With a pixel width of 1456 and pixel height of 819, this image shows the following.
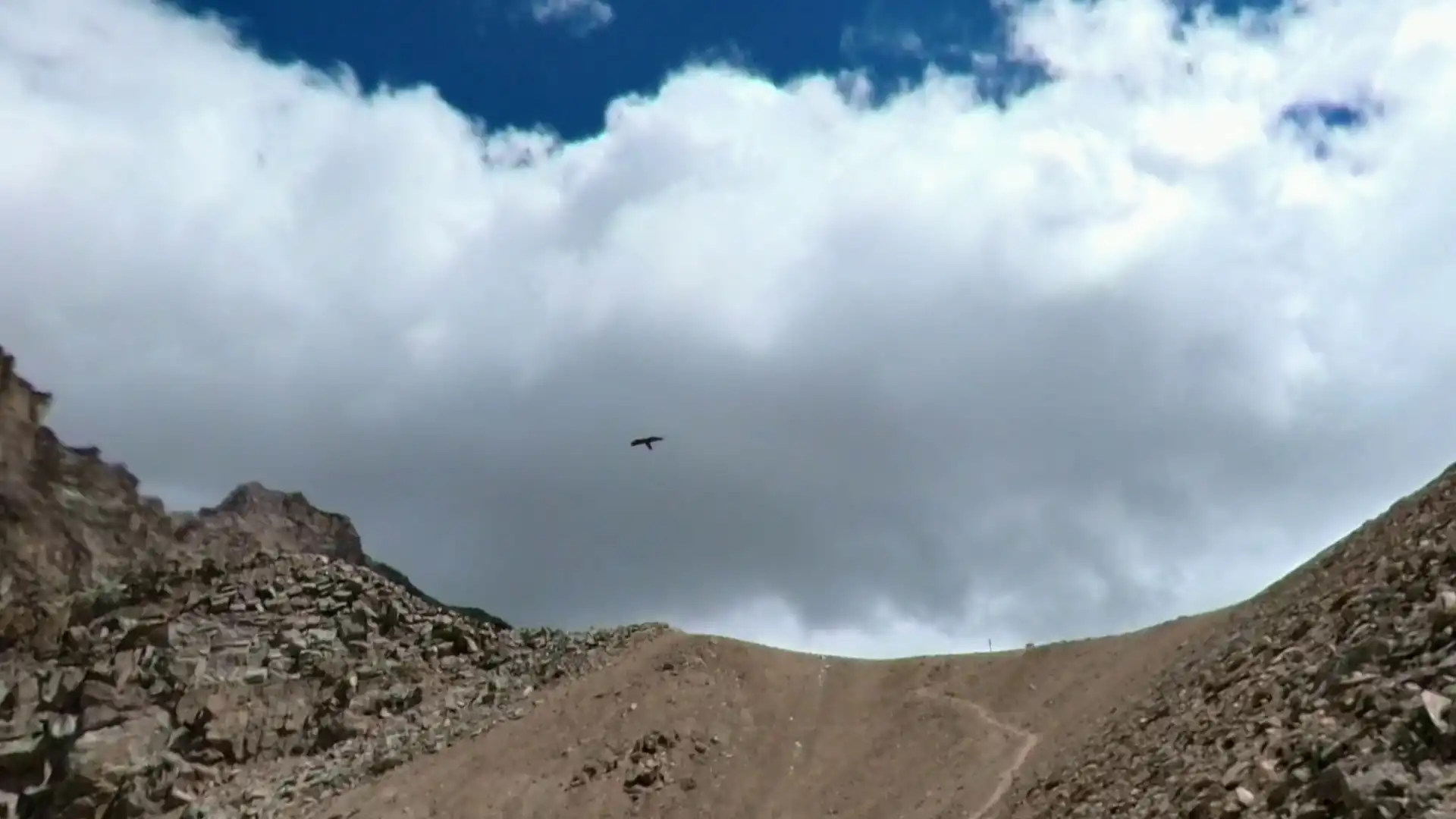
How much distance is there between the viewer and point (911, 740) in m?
27.0

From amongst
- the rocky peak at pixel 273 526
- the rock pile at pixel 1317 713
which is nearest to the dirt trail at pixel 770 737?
the rock pile at pixel 1317 713

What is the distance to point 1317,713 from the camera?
11836 millimetres

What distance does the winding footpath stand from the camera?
2068 cm

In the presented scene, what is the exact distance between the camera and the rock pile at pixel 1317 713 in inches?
392

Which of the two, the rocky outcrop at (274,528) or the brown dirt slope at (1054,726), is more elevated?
the rocky outcrop at (274,528)

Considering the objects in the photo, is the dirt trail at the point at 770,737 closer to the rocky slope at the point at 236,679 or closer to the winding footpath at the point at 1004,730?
the winding footpath at the point at 1004,730

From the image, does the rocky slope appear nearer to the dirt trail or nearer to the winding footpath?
the dirt trail

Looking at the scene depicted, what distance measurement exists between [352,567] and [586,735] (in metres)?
15.5

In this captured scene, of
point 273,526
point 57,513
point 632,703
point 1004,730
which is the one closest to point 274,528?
→ point 273,526

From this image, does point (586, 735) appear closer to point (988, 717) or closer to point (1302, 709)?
point (988, 717)

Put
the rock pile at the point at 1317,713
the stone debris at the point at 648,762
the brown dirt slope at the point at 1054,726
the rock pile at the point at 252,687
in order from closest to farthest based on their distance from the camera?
the rock pile at the point at 1317,713 → the brown dirt slope at the point at 1054,726 → the stone debris at the point at 648,762 → the rock pile at the point at 252,687

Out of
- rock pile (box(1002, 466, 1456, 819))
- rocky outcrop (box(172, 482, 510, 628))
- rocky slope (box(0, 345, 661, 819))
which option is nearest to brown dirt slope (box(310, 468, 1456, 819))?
rock pile (box(1002, 466, 1456, 819))

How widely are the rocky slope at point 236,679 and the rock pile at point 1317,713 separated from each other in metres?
19.6

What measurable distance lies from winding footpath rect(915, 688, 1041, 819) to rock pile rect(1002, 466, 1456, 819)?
1249mm
